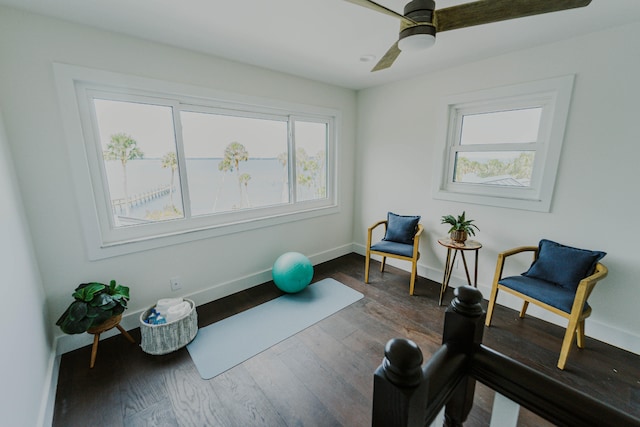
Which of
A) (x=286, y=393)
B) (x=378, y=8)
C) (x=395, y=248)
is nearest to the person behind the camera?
(x=378, y=8)

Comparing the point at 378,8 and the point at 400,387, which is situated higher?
the point at 378,8

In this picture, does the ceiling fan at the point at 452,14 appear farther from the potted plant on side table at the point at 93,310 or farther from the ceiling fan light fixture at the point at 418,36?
the potted plant on side table at the point at 93,310

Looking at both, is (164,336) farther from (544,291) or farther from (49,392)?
(544,291)

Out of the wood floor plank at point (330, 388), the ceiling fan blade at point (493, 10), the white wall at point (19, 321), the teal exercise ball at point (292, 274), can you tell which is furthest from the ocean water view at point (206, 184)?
the ceiling fan blade at point (493, 10)

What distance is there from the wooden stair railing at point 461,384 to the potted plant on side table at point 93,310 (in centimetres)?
202

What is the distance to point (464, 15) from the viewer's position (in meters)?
1.25

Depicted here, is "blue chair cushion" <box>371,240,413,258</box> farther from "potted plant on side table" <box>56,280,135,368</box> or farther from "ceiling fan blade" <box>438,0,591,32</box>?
"potted plant on side table" <box>56,280,135,368</box>

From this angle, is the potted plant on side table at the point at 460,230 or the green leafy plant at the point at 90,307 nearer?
the green leafy plant at the point at 90,307

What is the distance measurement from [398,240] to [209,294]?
7.09 ft

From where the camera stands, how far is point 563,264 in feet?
6.69

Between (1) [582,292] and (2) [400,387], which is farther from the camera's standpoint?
(1) [582,292]

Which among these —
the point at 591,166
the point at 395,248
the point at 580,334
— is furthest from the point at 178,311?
the point at 591,166

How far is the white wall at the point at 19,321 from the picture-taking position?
44.5 inches

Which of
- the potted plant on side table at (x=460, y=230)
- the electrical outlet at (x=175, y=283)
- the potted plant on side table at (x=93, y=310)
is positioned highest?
the potted plant on side table at (x=460, y=230)
